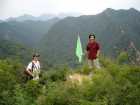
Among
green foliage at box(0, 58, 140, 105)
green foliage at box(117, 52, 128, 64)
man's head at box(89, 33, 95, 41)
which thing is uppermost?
man's head at box(89, 33, 95, 41)

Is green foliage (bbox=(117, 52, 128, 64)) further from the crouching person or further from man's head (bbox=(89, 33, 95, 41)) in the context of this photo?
the crouching person

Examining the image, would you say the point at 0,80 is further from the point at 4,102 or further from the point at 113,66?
the point at 113,66

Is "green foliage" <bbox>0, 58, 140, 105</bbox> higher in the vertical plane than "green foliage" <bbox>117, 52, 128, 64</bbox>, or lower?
lower

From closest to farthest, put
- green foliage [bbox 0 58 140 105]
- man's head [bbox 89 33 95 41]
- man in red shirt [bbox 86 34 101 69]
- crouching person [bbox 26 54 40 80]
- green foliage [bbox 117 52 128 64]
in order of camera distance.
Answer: green foliage [bbox 0 58 140 105]
green foliage [bbox 117 52 128 64]
crouching person [bbox 26 54 40 80]
man's head [bbox 89 33 95 41]
man in red shirt [bbox 86 34 101 69]

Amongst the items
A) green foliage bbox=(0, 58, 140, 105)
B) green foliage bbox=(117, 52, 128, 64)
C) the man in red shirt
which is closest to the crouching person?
green foliage bbox=(0, 58, 140, 105)

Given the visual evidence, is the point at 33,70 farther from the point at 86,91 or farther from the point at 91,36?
the point at 86,91

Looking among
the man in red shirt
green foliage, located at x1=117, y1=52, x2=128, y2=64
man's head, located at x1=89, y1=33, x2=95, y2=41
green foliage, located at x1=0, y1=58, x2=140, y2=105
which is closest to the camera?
green foliage, located at x1=0, y1=58, x2=140, y2=105

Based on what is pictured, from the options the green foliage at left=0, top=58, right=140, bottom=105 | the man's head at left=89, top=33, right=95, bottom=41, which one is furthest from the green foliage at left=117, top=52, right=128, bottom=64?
the man's head at left=89, top=33, right=95, bottom=41

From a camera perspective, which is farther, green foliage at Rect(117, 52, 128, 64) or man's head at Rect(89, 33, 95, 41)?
man's head at Rect(89, 33, 95, 41)

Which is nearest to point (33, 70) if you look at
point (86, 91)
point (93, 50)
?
point (93, 50)

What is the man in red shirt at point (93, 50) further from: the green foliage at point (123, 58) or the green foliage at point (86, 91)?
the green foliage at point (86, 91)

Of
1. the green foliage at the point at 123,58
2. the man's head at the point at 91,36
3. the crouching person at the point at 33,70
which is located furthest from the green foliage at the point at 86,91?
the man's head at the point at 91,36

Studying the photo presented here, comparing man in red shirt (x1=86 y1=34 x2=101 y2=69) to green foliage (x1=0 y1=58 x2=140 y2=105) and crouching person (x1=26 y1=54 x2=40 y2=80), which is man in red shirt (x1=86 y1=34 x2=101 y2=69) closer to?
crouching person (x1=26 y1=54 x2=40 y2=80)

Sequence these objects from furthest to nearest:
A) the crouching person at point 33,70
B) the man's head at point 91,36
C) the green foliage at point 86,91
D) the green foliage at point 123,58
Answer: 1. the man's head at point 91,36
2. the crouching person at point 33,70
3. the green foliage at point 123,58
4. the green foliage at point 86,91
